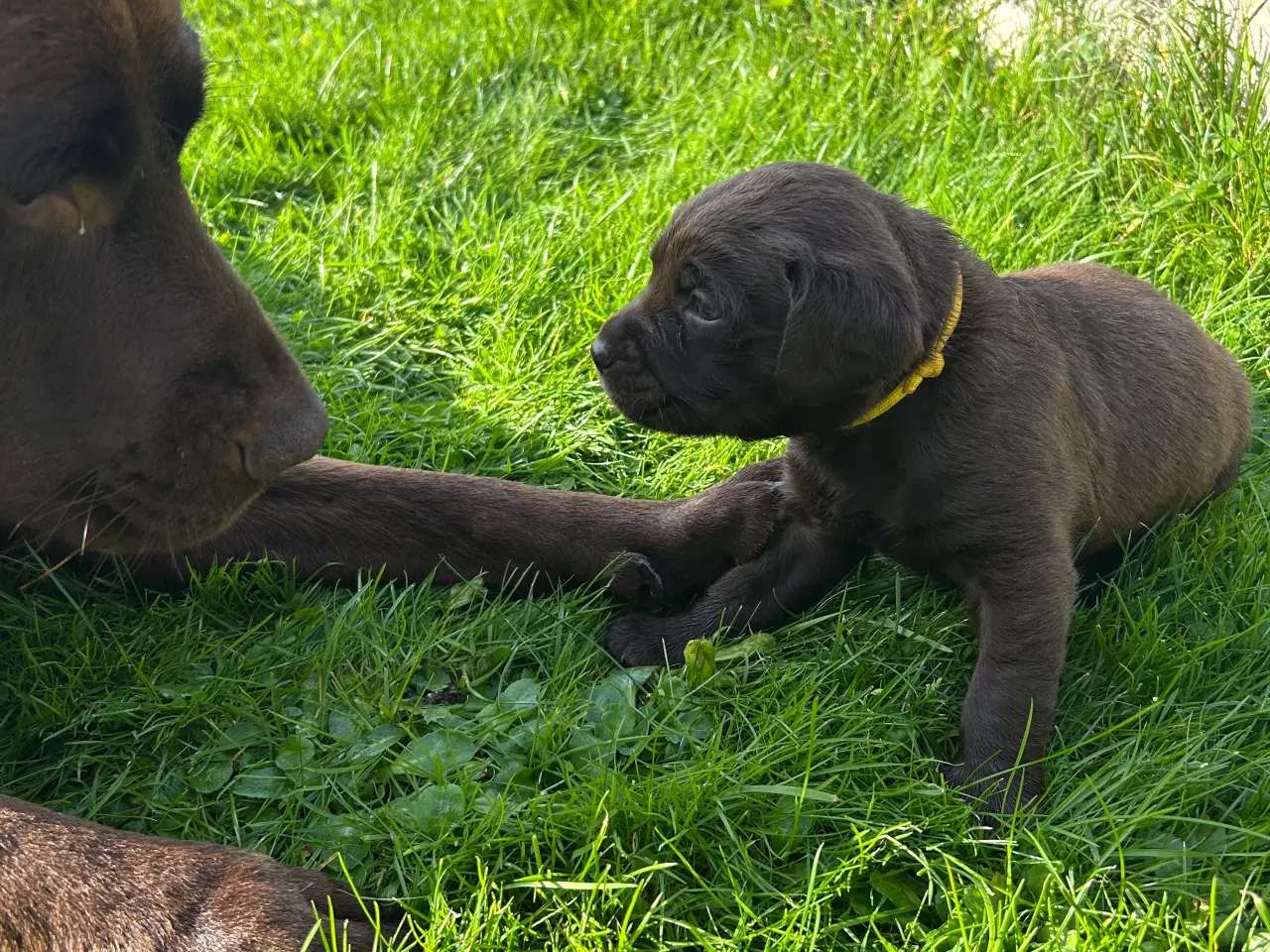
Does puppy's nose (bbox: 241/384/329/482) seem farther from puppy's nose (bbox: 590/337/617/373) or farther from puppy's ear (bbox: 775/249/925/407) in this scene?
puppy's ear (bbox: 775/249/925/407)

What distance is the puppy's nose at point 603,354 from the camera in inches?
120

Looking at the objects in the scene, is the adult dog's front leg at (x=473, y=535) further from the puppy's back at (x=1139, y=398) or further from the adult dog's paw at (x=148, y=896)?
the adult dog's paw at (x=148, y=896)

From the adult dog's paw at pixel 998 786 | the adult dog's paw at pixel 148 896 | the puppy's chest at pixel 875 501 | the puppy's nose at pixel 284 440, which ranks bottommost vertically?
the adult dog's paw at pixel 998 786

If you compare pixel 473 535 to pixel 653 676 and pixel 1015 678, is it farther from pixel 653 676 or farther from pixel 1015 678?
pixel 1015 678

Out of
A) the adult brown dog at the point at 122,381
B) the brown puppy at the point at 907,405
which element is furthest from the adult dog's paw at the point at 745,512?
the adult brown dog at the point at 122,381

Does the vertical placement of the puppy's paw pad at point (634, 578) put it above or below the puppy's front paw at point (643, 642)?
above

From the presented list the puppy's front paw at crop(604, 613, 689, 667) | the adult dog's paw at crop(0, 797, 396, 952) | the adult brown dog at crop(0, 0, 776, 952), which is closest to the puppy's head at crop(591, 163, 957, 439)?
the puppy's front paw at crop(604, 613, 689, 667)

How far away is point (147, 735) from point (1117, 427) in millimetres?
2314

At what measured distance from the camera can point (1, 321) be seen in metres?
2.53

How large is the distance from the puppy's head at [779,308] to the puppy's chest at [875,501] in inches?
5.9

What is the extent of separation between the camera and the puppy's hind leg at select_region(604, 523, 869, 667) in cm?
323

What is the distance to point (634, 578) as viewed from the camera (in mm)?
3367

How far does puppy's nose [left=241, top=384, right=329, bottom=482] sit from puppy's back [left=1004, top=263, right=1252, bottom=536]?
1.66 meters

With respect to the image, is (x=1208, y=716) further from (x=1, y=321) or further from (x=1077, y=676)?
(x=1, y=321)
